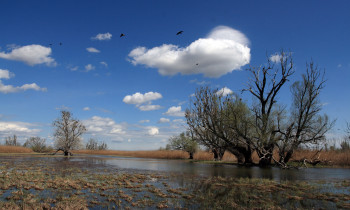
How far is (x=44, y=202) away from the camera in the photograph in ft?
29.1

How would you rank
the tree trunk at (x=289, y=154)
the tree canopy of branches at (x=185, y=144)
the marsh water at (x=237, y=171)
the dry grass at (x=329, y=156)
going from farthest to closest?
the tree canopy of branches at (x=185, y=144)
the dry grass at (x=329, y=156)
the tree trunk at (x=289, y=154)
the marsh water at (x=237, y=171)

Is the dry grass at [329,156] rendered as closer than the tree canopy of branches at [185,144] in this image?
Yes

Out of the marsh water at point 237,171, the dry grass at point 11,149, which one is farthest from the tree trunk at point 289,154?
the dry grass at point 11,149

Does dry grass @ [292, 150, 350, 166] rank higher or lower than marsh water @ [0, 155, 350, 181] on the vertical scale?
higher

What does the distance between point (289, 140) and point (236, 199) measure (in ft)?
81.0

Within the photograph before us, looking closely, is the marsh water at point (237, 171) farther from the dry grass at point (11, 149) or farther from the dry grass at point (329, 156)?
the dry grass at point (11, 149)

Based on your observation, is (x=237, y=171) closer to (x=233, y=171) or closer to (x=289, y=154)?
(x=233, y=171)

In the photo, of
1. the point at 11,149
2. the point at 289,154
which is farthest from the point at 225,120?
the point at 11,149

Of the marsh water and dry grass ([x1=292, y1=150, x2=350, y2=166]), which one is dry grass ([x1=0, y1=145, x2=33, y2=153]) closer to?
the marsh water

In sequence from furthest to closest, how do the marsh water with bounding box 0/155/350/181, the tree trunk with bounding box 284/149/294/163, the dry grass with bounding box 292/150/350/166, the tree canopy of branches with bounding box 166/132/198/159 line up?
the tree canopy of branches with bounding box 166/132/198/159 → the dry grass with bounding box 292/150/350/166 → the tree trunk with bounding box 284/149/294/163 → the marsh water with bounding box 0/155/350/181

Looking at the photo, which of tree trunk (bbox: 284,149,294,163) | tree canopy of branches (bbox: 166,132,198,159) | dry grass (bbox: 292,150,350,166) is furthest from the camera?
tree canopy of branches (bbox: 166,132,198,159)

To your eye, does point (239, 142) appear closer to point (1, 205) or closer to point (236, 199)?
point (236, 199)

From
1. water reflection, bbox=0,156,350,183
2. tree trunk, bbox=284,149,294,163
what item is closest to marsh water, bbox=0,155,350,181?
water reflection, bbox=0,156,350,183

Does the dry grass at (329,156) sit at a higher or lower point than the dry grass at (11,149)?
higher
